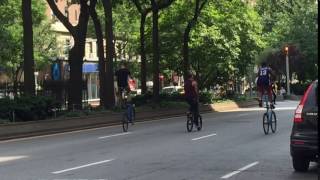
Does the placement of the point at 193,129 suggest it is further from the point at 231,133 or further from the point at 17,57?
the point at 17,57

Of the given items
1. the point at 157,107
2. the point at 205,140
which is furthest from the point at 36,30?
the point at 205,140

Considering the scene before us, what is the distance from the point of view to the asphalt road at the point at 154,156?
1162 cm

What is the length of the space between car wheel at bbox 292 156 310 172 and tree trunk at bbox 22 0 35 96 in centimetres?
1654

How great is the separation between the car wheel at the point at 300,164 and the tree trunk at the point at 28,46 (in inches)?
651

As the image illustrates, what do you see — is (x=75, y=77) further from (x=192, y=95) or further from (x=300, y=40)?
(x=300, y=40)

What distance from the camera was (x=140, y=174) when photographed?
11672mm

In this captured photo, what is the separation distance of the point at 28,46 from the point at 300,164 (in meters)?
17.2

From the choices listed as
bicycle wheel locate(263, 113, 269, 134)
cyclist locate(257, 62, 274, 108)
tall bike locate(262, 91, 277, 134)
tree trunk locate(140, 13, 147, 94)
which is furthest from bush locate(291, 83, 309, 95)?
cyclist locate(257, 62, 274, 108)

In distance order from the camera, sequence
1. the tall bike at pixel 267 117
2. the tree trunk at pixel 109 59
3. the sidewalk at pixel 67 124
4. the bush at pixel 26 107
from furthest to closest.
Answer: the tree trunk at pixel 109 59 → the bush at pixel 26 107 → the sidewalk at pixel 67 124 → the tall bike at pixel 267 117

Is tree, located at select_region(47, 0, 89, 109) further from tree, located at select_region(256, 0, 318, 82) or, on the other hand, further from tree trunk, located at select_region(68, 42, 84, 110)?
tree, located at select_region(256, 0, 318, 82)

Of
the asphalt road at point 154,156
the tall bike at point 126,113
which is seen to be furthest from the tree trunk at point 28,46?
the asphalt road at point 154,156

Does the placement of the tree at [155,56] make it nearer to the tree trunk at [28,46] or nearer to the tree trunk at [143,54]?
the tree trunk at [143,54]

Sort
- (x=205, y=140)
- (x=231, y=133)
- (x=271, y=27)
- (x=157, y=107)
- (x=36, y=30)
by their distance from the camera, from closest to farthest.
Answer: (x=205, y=140), (x=231, y=133), (x=157, y=107), (x=36, y=30), (x=271, y=27)

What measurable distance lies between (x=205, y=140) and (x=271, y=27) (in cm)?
6565
